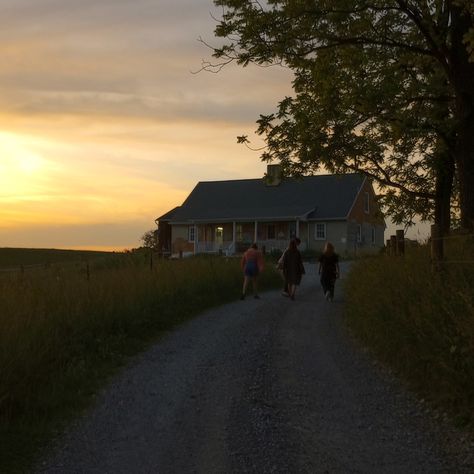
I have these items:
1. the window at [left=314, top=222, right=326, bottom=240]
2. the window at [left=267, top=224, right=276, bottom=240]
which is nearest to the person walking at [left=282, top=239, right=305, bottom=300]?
the window at [left=314, top=222, right=326, bottom=240]

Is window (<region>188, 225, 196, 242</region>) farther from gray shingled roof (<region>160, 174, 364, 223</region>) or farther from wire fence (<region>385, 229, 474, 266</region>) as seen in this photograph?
wire fence (<region>385, 229, 474, 266</region>)

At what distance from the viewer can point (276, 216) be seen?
156 ft

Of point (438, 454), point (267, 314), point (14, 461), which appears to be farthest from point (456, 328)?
point (267, 314)

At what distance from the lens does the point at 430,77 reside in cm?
1606

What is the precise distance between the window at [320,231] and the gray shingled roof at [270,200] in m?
0.76

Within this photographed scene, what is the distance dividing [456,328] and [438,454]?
125cm

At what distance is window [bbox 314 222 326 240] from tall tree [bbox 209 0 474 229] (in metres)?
27.6

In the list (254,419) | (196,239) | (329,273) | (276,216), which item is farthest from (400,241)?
(196,239)

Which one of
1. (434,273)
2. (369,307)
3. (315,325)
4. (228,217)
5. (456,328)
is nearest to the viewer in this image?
(456,328)

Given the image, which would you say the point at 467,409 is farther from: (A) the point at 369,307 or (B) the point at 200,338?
(B) the point at 200,338

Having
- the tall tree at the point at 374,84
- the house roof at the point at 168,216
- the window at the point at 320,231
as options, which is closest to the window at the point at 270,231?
the window at the point at 320,231

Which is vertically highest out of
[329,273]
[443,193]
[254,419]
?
[443,193]

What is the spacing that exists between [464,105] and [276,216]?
3444 centimetres

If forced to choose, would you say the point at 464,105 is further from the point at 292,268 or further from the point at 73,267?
the point at 73,267
